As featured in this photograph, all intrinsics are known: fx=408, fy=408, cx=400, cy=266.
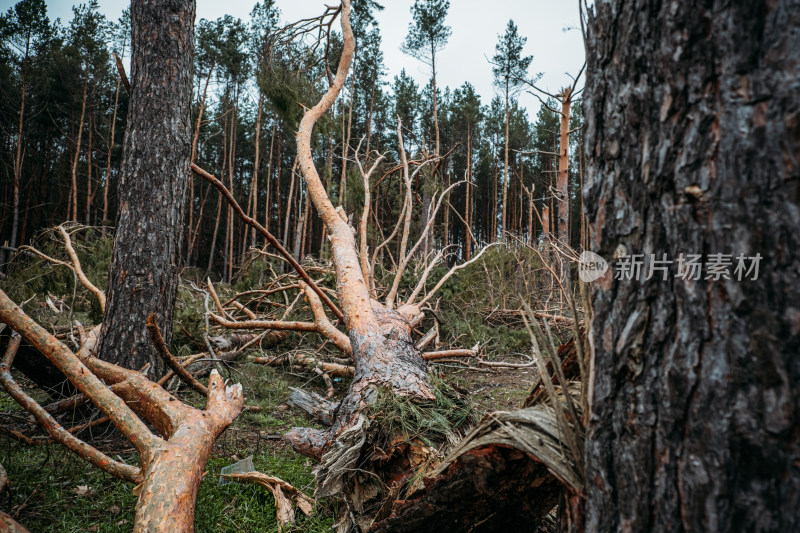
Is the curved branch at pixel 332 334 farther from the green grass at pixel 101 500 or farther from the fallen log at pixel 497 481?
the fallen log at pixel 497 481

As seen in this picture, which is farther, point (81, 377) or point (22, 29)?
point (22, 29)

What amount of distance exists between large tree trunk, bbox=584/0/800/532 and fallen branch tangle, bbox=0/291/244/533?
1567mm

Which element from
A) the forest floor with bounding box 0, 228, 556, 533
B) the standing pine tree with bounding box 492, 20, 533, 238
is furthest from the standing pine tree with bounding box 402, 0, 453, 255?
the forest floor with bounding box 0, 228, 556, 533

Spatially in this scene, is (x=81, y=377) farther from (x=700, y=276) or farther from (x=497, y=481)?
(x=700, y=276)

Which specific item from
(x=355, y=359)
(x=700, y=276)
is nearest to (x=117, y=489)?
(x=355, y=359)

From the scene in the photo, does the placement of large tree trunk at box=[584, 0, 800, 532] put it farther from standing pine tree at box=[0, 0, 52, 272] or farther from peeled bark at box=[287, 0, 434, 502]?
standing pine tree at box=[0, 0, 52, 272]

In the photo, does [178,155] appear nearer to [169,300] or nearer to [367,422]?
[169,300]

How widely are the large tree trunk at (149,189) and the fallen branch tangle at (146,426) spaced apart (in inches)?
16.3

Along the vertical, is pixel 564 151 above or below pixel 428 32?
below

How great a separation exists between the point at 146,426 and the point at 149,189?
5.75 ft

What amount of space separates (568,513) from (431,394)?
151 centimetres

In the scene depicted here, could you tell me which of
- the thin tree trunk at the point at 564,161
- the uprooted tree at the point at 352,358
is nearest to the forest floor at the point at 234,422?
the uprooted tree at the point at 352,358

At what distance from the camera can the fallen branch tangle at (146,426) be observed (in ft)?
5.24

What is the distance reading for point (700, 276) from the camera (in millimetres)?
694
